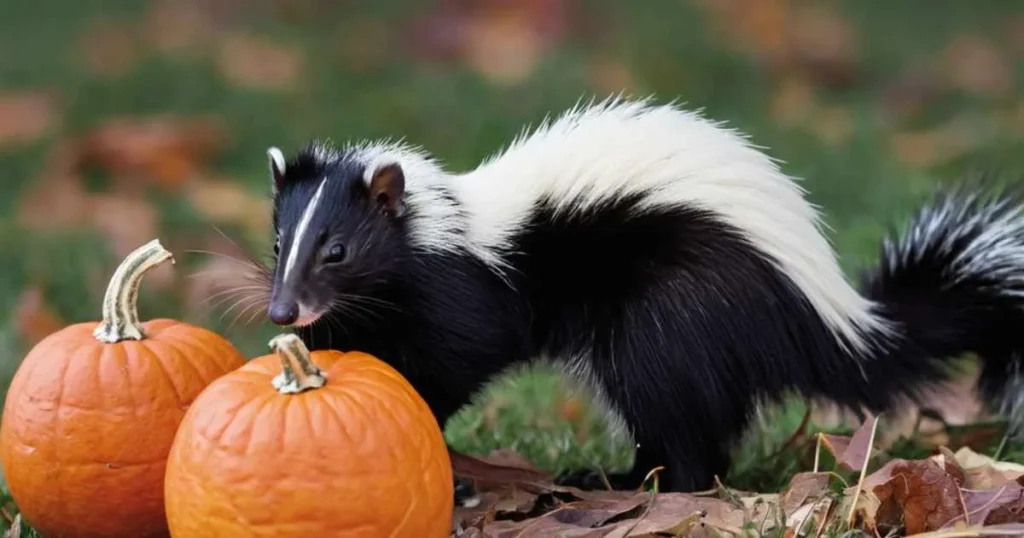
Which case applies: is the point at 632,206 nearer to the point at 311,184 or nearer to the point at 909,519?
the point at 311,184

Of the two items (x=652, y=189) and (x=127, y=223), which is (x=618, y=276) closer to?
(x=652, y=189)

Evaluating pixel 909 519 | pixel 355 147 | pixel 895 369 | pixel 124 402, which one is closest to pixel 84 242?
pixel 355 147

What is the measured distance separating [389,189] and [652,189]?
79 cm

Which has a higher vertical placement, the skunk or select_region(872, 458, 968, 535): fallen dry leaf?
the skunk

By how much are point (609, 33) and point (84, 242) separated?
683 cm

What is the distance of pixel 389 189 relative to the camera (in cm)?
398

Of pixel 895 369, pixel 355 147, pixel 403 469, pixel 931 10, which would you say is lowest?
pixel 403 469

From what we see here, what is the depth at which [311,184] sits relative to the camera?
3975mm

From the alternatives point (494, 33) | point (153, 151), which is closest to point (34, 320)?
point (153, 151)

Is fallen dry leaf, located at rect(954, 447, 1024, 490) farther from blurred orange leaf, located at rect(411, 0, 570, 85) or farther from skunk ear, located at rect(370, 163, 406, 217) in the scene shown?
blurred orange leaf, located at rect(411, 0, 570, 85)

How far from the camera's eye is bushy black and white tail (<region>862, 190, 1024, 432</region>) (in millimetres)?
4375

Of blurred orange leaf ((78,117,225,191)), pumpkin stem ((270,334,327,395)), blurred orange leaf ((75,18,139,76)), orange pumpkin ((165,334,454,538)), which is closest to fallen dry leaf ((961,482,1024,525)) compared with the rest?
orange pumpkin ((165,334,454,538))

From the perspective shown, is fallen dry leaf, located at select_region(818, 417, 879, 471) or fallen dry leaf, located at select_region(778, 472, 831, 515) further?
fallen dry leaf, located at select_region(818, 417, 879, 471)

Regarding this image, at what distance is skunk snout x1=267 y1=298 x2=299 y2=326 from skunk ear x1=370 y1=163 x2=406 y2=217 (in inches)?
18.7
